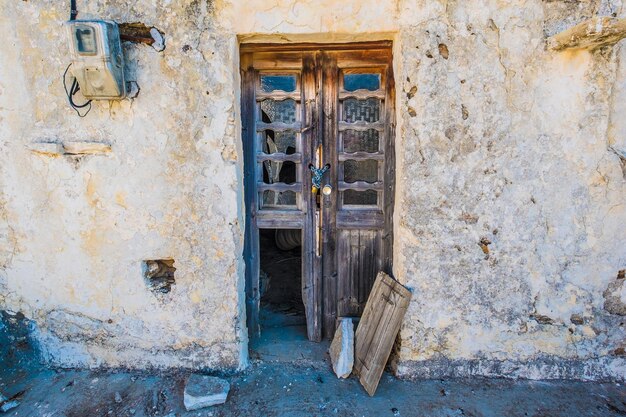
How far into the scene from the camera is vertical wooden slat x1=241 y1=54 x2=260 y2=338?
8.15 feet

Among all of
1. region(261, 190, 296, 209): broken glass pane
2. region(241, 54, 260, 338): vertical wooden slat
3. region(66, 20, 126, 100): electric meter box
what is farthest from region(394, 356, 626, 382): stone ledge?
region(66, 20, 126, 100): electric meter box

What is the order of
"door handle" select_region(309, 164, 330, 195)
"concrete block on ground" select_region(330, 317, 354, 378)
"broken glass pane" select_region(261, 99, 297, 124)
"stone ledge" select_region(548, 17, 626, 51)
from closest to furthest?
"stone ledge" select_region(548, 17, 626, 51) → "concrete block on ground" select_region(330, 317, 354, 378) → "door handle" select_region(309, 164, 330, 195) → "broken glass pane" select_region(261, 99, 297, 124)

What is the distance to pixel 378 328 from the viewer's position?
2359 millimetres

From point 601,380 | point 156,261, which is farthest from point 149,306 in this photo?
point 601,380

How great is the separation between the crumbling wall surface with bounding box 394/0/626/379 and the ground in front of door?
119 millimetres

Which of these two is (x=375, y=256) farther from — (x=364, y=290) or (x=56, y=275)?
(x=56, y=275)

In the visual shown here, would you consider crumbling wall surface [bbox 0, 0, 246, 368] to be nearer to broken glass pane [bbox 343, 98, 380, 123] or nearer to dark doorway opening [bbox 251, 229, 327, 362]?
dark doorway opening [bbox 251, 229, 327, 362]

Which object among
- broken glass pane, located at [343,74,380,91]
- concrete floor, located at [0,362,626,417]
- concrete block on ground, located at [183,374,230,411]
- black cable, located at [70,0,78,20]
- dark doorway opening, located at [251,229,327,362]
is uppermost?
black cable, located at [70,0,78,20]

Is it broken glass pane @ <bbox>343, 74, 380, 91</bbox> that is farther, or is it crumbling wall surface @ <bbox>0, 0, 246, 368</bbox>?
broken glass pane @ <bbox>343, 74, 380, 91</bbox>

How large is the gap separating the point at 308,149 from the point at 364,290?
3.85 ft

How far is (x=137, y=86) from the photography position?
2.21 meters

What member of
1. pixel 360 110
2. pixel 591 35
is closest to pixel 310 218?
pixel 360 110

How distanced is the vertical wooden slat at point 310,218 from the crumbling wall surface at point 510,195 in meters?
0.65

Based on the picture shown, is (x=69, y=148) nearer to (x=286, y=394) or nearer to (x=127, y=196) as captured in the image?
(x=127, y=196)
